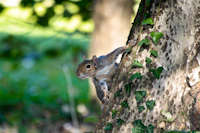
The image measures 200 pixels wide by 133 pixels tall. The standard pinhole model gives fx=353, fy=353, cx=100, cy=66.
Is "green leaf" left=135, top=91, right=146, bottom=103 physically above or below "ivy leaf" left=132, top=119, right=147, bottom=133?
above

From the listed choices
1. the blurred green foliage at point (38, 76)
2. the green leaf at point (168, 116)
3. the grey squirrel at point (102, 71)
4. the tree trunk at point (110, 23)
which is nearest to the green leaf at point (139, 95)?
the green leaf at point (168, 116)

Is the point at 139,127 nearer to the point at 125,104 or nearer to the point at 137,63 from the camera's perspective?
the point at 125,104

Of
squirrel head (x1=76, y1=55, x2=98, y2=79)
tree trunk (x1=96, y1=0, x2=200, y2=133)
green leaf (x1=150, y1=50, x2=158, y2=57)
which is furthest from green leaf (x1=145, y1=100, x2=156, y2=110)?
squirrel head (x1=76, y1=55, x2=98, y2=79)

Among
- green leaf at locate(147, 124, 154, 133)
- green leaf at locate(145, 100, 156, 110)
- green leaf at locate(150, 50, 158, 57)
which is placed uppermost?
green leaf at locate(150, 50, 158, 57)

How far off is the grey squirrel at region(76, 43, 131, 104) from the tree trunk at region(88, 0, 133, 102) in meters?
2.52

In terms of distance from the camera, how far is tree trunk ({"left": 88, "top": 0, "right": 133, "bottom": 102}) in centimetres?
525

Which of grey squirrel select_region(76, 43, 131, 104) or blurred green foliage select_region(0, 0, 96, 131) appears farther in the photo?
blurred green foliage select_region(0, 0, 96, 131)

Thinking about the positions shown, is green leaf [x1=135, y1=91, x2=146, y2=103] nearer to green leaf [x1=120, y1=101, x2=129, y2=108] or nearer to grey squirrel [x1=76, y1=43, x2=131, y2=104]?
green leaf [x1=120, y1=101, x2=129, y2=108]

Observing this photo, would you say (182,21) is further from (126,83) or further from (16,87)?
(16,87)

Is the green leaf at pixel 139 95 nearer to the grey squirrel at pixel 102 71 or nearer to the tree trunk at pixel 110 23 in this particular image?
the grey squirrel at pixel 102 71

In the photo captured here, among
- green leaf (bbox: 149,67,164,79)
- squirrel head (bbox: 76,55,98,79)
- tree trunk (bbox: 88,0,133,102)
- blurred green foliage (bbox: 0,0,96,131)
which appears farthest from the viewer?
tree trunk (bbox: 88,0,133,102)

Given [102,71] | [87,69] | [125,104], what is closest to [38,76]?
[87,69]

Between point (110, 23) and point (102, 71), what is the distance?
277 cm

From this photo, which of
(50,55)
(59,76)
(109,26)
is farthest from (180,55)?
(59,76)
